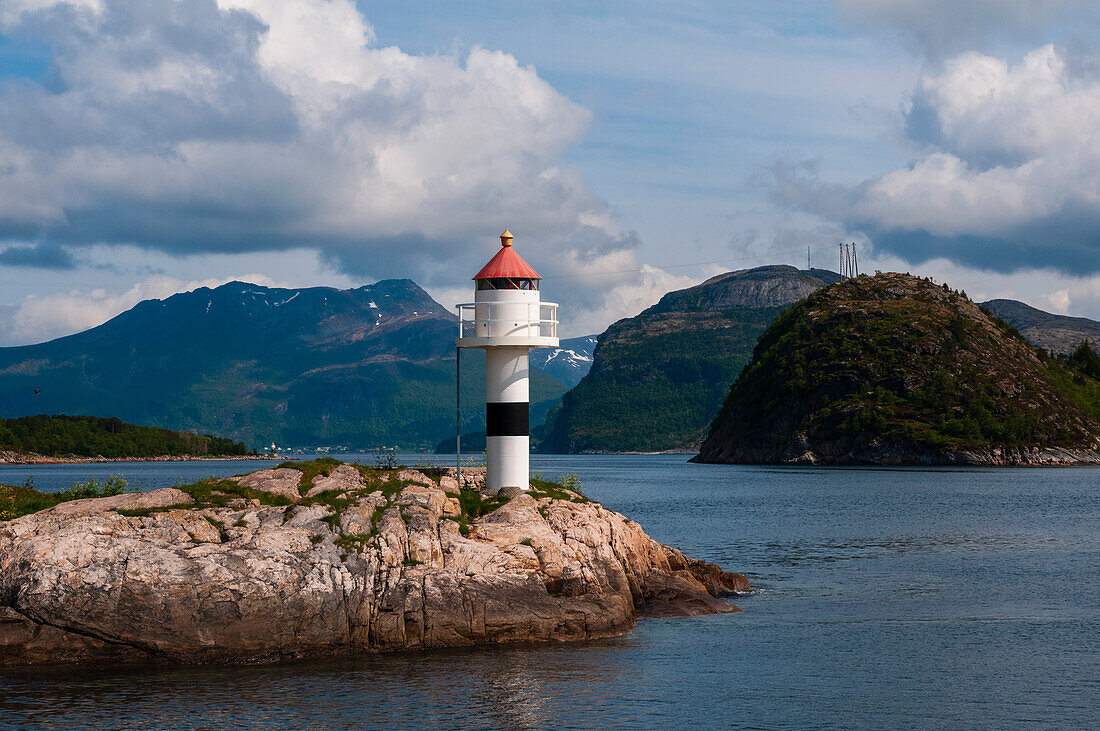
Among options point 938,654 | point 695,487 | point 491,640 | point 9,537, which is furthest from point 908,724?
point 695,487

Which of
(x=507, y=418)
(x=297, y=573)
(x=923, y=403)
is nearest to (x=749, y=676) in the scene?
(x=507, y=418)

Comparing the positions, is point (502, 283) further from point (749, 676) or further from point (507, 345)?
point (749, 676)

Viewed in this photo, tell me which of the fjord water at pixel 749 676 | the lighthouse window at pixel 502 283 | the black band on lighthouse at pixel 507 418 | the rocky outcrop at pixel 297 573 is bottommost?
the fjord water at pixel 749 676

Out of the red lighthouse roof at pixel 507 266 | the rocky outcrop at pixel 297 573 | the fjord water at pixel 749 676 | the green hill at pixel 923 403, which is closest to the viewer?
the fjord water at pixel 749 676

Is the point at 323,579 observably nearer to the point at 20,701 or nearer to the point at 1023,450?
the point at 20,701

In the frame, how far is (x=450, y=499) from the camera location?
30.3m

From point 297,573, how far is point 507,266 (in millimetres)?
11656

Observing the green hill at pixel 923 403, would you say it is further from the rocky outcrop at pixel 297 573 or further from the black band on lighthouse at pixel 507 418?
the rocky outcrop at pixel 297 573

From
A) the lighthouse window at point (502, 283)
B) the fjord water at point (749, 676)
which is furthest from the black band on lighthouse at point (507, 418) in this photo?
the fjord water at point (749, 676)

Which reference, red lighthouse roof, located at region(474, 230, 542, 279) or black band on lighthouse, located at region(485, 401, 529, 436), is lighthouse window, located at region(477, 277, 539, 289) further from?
black band on lighthouse, located at region(485, 401, 529, 436)

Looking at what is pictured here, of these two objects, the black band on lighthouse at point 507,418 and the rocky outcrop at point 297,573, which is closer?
the rocky outcrop at point 297,573

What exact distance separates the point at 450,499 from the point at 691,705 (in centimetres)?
982

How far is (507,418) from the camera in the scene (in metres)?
32.7

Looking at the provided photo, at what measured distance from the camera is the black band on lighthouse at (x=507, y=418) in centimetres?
3266
